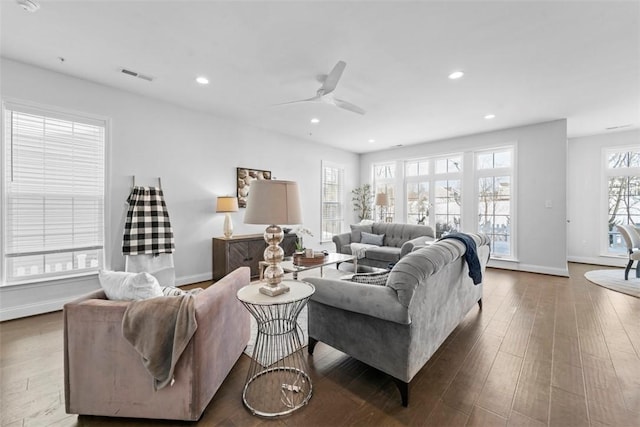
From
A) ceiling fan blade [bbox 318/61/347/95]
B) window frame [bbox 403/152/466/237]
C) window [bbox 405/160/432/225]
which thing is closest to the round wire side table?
ceiling fan blade [bbox 318/61/347/95]

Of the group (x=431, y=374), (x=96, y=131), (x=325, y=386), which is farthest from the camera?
(x=96, y=131)

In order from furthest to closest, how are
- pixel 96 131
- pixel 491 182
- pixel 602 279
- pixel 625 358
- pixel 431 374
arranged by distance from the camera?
pixel 491 182, pixel 602 279, pixel 96 131, pixel 625 358, pixel 431 374

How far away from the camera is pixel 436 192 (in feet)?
20.8

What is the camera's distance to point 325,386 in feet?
5.99

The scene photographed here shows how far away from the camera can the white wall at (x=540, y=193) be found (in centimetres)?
470

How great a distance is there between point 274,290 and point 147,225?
2.69 meters

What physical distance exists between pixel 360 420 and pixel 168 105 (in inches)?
176

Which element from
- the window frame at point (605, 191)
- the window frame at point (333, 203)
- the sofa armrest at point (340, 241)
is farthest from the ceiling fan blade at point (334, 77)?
the window frame at point (605, 191)

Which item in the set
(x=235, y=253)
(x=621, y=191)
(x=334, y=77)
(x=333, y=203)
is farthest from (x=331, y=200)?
(x=621, y=191)

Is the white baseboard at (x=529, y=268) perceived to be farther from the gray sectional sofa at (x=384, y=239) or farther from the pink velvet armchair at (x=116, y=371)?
the pink velvet armchair at (x=116, y=371)

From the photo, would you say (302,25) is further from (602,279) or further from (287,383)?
(602,279)

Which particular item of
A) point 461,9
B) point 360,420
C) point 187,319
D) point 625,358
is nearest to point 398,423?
point 360,420

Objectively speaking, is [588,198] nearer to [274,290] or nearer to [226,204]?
[274,290]

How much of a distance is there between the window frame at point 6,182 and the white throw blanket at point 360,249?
12.1 ft
